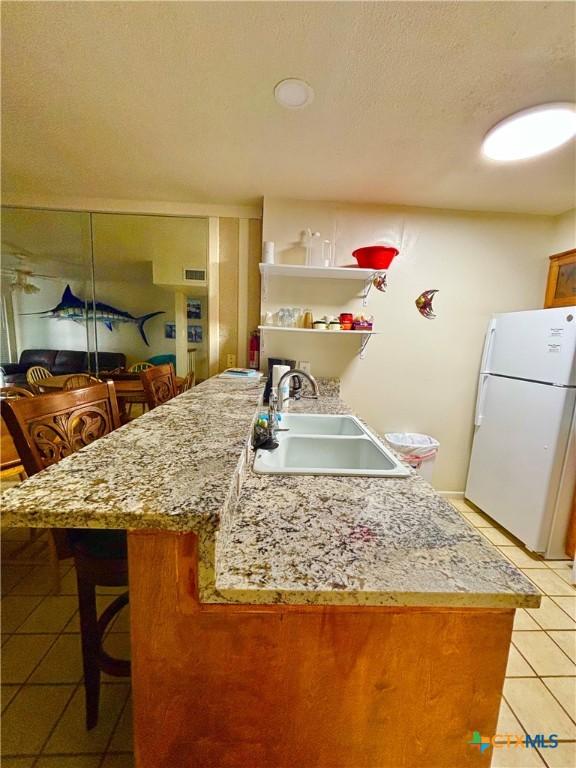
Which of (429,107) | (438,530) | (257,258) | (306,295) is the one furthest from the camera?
(257,258)

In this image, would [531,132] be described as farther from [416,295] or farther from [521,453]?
[521,453]

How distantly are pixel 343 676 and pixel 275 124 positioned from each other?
2.00 m

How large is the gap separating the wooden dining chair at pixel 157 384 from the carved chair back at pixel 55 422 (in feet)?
1.19

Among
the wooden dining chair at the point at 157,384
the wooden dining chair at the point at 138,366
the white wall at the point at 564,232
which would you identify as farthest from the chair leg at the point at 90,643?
the white wall at the point at 564,232

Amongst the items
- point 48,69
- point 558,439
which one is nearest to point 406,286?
point 558,439

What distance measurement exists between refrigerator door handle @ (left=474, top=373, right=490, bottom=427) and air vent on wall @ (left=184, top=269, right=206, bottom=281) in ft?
7.99

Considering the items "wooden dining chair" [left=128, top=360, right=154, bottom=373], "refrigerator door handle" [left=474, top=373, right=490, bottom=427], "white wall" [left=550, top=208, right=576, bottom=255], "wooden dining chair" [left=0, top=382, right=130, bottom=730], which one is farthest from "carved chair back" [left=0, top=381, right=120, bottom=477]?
"white wall" [left=550, top=208, right=576, bottom=255]

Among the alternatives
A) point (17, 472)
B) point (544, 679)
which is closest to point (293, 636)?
point (544, 679)

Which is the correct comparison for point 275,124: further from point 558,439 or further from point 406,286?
point 558,439

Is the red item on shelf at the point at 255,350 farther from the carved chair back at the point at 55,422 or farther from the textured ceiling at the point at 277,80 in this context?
the carved chair back at the point at 55,422

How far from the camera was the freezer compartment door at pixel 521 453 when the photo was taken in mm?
1822

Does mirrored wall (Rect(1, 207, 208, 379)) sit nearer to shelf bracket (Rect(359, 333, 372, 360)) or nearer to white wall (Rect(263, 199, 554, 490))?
white wall (Rect(263, 199, 554, 490))

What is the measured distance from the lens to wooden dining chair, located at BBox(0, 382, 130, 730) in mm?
867

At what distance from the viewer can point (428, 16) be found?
929 millimetres
